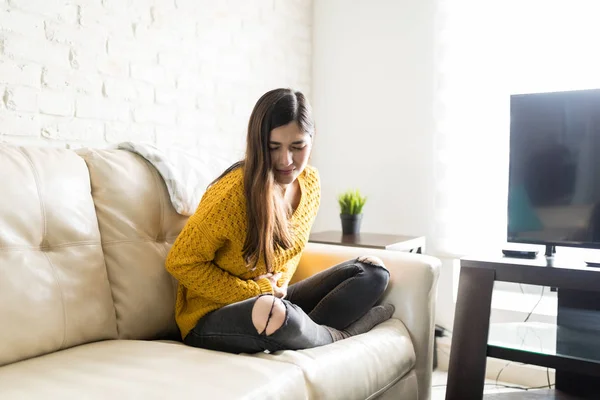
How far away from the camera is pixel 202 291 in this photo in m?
1.44

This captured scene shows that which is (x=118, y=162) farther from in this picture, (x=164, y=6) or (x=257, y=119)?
(x=164, y=6)

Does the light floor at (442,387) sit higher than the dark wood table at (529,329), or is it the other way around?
the dark wood table at (529,329)

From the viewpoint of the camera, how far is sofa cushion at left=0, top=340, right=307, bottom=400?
1008 mm

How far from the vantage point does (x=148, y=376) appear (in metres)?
1.08

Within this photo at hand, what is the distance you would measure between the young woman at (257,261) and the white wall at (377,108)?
1127mm

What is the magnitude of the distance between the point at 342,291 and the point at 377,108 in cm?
139

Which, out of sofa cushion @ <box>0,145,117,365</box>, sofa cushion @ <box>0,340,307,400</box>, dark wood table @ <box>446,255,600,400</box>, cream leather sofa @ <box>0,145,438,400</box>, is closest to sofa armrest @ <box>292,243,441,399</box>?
cream leather sofa @ <box>0,145,438,400</box>

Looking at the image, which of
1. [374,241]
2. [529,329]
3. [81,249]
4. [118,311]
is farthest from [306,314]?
[529,329]

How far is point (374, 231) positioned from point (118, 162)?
152 cm

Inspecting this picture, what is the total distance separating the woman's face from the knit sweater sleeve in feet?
0.64

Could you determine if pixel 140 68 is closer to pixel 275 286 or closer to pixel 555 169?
pixel 275 286

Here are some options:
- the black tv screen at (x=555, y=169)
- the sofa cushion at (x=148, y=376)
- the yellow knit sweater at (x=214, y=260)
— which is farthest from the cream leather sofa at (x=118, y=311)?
the black tv screen at (x=555, y=169)

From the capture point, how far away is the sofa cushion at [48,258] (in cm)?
123

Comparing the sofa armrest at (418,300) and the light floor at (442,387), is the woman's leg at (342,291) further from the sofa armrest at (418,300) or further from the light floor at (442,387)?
the light floor at (442,387)
